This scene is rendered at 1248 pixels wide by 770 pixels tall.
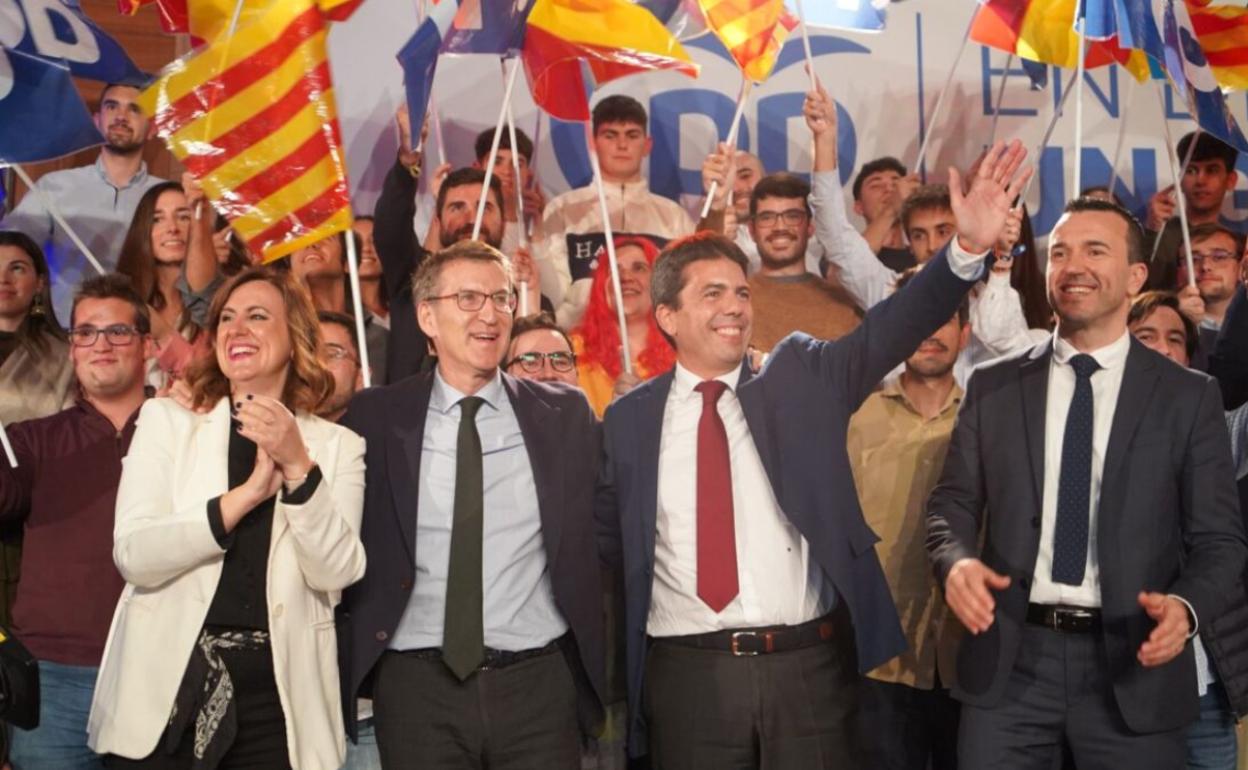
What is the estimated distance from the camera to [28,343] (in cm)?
469

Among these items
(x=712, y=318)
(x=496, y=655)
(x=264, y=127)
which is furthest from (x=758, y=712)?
(x=264, y=127)

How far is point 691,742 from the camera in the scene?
136 inches

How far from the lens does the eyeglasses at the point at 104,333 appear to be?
388 centimetres

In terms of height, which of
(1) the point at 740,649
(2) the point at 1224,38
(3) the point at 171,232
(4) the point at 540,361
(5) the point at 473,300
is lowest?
(1) the point at 740,649

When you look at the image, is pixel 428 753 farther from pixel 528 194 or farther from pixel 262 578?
pixel 528 194

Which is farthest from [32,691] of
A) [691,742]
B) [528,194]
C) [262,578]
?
[528,194]

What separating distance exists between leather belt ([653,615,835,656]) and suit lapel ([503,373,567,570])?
1.29ft

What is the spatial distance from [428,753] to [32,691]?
88 centimetres

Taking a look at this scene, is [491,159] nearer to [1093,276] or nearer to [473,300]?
[473,300]

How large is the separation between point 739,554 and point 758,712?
355 mm

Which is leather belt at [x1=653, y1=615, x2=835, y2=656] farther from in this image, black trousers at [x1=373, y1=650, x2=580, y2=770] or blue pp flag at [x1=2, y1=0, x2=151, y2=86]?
blue pp flag at [x1=2, y1=0, x2=151, y2=86]

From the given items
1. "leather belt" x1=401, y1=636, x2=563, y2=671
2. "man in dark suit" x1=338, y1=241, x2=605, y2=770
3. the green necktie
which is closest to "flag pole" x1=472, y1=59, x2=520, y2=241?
"man in dark suit" x1=338, y1=241, x2=605, y2=770

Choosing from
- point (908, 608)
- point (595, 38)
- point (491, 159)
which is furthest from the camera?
point (595, 38)

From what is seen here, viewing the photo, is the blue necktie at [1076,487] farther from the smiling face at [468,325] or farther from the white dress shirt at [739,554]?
the smiling face at [468,325]
